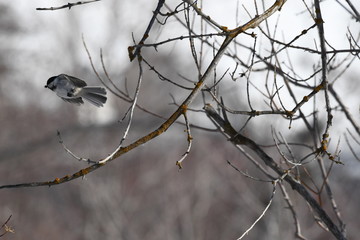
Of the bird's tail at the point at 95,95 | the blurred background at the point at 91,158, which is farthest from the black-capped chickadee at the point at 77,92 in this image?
the blurred background at the point at 91,158

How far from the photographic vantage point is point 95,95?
372cm

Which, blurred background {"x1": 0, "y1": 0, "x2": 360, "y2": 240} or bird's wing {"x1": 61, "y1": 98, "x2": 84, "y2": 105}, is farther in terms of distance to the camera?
blurred background {"x1": 0, "y1": 0, "x2": 360, "y2": 240}

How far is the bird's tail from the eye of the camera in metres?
3.69

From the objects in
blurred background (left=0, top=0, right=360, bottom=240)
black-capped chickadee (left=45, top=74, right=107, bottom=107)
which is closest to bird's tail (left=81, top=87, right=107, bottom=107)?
black-capped chickadee (left=45, top=74, right=107, bottom=107)

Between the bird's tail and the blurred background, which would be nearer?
the bird's tail

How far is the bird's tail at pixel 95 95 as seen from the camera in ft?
12.1

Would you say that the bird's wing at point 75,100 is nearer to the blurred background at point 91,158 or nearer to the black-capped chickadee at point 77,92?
the black-capped chickadee at point 77,92

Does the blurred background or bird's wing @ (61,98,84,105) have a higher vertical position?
the blurred background

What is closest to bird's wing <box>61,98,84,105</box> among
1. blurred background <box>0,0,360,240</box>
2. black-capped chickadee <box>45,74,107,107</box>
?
black-capped chickadee <box>45,74,107,107</box>

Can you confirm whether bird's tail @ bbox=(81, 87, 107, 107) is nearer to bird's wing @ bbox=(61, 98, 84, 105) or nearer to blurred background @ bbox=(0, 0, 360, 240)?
bird's wing @ bbox=(61, 98, 84, 105)

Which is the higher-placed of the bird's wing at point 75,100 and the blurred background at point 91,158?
the blurred background at point 91,158

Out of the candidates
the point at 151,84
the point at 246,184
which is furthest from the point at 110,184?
the point at 151,84

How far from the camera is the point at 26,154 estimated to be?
647 inches

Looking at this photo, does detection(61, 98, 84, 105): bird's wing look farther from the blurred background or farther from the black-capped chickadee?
the blurred background
